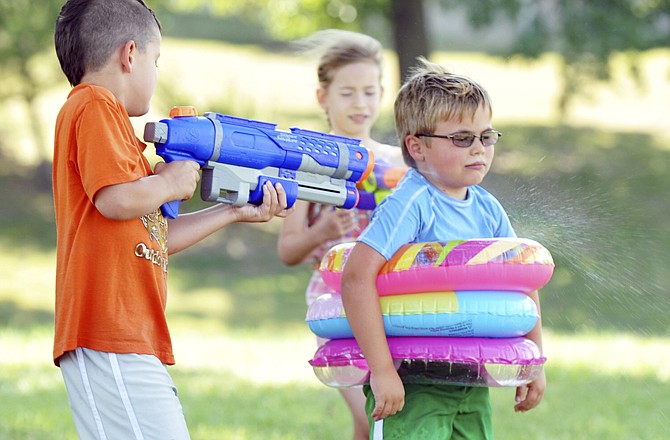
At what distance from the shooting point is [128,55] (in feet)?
11.5

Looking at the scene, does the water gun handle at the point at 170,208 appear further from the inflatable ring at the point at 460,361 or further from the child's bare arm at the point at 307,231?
the child's bare arm at the point at 307,231

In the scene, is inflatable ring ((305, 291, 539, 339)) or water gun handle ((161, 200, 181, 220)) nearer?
water gun handle ((161, 200, 181, 220))

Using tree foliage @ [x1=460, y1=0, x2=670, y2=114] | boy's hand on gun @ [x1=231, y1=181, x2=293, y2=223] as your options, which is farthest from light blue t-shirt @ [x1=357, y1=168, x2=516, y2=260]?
tree foliage @ [x1=460, y1=0, x2=670, y2=114]

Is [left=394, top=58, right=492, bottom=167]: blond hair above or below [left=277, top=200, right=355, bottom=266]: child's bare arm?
above

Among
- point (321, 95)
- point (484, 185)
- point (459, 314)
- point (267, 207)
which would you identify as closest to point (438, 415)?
point (459, 314)

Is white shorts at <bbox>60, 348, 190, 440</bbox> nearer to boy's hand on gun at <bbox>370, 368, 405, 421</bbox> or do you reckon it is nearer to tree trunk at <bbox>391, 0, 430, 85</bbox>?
boy's hand on gun at <bbox>370, 368, 405, 421</bbox>

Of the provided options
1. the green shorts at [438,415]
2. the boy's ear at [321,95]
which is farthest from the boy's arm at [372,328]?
the boy's ear at [321,95]

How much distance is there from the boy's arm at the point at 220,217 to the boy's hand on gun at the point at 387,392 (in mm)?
668

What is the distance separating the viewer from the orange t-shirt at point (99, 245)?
333 centimetres

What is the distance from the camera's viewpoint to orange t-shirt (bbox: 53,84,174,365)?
3330mm

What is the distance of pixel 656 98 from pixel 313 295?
22.2m

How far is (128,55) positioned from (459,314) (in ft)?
4.59

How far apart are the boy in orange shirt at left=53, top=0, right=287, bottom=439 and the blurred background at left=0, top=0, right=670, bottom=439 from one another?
4.58ft

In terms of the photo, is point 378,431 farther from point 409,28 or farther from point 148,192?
point 409,28
